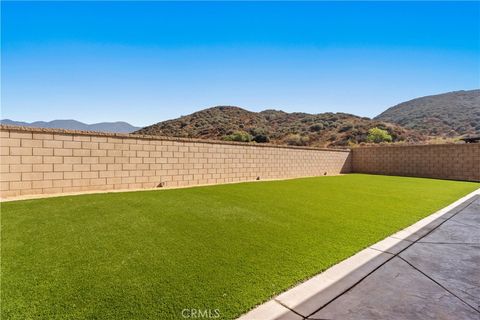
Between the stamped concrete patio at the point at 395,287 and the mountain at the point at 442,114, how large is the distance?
1408 inches

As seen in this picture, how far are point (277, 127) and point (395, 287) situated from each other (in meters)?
39.9

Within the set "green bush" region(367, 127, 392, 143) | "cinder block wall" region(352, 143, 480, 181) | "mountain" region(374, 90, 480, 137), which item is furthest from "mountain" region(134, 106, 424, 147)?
"cinder block wall" region(352, 143, 480, 181)

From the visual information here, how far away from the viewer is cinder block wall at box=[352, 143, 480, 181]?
12.1m

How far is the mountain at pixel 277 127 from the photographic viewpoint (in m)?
31.2

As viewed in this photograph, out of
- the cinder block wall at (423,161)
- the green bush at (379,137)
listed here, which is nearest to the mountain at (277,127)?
the green bush at (379,137)

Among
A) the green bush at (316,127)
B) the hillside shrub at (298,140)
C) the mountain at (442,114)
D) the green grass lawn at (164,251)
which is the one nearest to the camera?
the green grass lawn at (164,251)

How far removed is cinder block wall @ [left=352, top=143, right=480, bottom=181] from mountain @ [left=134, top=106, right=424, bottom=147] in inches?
502

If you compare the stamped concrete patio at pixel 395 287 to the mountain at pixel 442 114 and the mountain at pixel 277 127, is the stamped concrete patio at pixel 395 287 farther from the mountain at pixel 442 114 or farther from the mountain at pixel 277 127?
the mountain at pixel 442 114

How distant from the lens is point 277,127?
41.3 meters

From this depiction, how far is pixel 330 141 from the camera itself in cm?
3112

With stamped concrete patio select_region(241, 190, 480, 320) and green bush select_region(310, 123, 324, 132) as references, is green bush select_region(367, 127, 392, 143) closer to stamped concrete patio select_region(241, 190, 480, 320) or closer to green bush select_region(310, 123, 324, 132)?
green bush select_region(310, 123, 324, 132)

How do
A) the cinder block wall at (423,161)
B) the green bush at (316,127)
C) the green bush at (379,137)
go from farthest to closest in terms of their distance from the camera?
the green bush at (316,127)
the green bush at (379,137)
the cinder block wall at (423,161)

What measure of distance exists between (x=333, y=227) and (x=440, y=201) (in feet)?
14.8

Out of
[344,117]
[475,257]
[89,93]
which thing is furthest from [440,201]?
[344,117]
